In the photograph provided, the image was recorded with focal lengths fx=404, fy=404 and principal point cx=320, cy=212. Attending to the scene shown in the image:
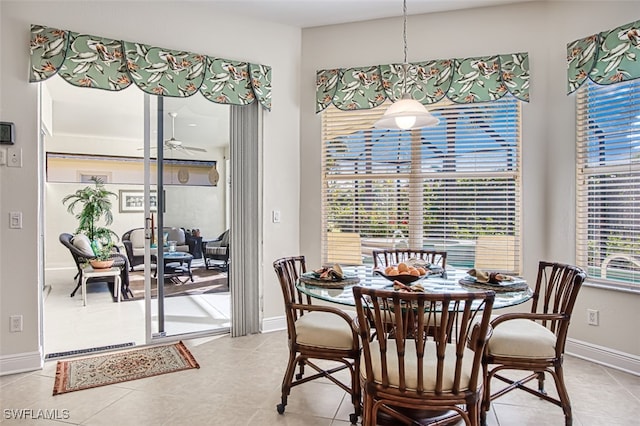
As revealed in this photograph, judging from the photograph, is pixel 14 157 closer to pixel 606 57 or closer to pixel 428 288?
pixel 428 288

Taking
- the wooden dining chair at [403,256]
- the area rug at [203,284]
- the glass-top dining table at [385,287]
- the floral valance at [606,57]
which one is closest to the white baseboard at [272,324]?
the area rug at [203,284]

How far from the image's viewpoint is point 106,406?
8.20ft

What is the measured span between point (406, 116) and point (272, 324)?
96.4 inches

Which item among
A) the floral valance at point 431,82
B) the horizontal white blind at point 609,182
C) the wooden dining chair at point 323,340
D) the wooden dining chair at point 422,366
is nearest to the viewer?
the wooden dining chair at point 422,366

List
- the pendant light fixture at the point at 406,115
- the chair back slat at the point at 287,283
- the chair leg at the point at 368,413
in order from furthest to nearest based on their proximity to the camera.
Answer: the pendant light fixture at the point at 406,115
the chair back slat at the point at 287,283
the chair leg at the point at 368,413

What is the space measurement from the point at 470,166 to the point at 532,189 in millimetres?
574

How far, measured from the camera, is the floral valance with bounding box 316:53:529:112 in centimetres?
361

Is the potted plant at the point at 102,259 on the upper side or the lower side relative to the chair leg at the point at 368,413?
upper

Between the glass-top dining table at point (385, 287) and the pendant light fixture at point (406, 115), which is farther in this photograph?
the pendant light fixture at point (406, 115)

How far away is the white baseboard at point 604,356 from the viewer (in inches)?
119

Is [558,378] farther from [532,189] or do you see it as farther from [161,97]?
[161,97]

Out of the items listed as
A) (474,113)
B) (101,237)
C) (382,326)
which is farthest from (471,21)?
(101,237)

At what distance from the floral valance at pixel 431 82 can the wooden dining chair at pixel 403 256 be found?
140cm

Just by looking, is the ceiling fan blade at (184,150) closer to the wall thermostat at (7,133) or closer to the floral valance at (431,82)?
the wall thermostat at (7,133)
